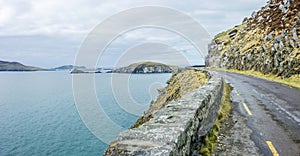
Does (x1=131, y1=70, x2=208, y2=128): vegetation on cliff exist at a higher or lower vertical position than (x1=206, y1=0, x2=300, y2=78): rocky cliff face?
lower

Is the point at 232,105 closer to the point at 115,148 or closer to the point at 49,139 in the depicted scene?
the point at 115,148

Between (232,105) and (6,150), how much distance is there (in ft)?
75.6

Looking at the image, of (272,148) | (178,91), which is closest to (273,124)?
(272,148)

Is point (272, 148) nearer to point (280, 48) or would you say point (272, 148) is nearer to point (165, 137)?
point (165, 137)

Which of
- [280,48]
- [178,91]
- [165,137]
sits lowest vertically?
[178,91]

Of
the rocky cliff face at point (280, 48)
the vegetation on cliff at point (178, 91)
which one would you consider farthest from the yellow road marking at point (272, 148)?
the rocky cliff face at point (280, 48)

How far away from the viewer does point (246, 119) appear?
10.2 meters

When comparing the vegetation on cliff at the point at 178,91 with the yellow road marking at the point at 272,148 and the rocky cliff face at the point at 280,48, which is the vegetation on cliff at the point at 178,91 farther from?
the rocky cliff face at the point at 280,48

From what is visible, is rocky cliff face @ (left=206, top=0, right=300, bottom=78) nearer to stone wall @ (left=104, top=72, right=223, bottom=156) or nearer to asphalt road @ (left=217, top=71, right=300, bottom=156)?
asphalt road @ (left=217, top=71, right=300, bottom=156)

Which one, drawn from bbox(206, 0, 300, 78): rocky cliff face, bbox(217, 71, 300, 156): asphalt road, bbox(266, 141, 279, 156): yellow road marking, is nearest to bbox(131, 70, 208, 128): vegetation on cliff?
bbox(217, 71, 300, 156): asphalt road

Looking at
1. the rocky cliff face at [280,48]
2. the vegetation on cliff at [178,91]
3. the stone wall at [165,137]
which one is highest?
the rocky cliff face at [280,48]

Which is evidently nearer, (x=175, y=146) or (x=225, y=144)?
(x=175, y=146)

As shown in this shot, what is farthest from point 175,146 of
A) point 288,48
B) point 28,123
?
point 28,123

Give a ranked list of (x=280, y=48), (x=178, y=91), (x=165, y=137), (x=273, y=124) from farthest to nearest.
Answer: (x=280, y=48)
(x=178, y=91)
(x=273, y=124)
(x=165, y=137)
